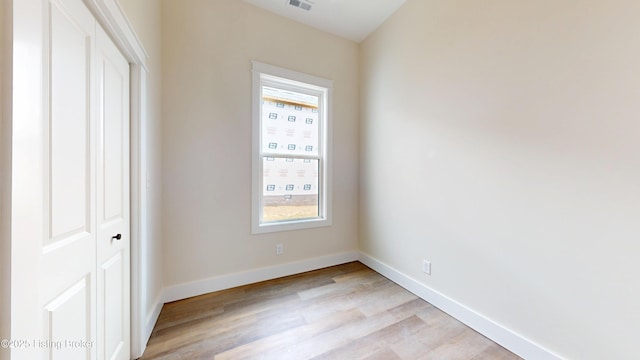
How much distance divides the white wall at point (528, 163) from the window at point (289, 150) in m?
1.00

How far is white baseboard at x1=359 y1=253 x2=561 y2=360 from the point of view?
1.58 metres

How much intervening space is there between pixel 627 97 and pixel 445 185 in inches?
45.0

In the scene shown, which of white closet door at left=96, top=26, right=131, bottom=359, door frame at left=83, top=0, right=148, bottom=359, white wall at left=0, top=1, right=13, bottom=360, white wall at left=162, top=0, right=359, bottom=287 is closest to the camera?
white wall at left=0, top=1, right=13, bottom=360

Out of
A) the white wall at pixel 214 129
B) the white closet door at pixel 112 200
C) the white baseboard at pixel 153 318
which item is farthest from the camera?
the white wall at pixel 214 129

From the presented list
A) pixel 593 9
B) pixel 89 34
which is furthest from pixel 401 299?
pixel 89 34

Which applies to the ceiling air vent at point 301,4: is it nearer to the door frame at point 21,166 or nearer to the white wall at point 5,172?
the door frame at point 21,166

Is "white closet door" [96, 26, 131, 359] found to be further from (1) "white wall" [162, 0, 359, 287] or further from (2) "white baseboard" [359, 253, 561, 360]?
(2) "white baseboard" [359, 253, 561, 360]

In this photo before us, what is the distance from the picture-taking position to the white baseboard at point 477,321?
5.18 feet

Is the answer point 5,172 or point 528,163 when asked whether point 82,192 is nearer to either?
point 5,172

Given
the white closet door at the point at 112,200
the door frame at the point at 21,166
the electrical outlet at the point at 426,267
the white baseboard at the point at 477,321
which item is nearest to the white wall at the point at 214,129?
the white closet door at the point at 112,200

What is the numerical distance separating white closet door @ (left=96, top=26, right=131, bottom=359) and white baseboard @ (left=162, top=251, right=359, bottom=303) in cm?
75

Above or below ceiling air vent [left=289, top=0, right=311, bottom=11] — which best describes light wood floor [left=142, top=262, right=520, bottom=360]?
below

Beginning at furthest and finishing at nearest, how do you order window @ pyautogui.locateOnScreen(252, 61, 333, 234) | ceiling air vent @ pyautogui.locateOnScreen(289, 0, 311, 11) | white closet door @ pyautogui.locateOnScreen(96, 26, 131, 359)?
1. window @ pyautogui.locateOnScreen(252, 61, 333, 234)
2. ceiling air vent @ pyautogui.locateOnScreen(289, 0, 311, 11)
3. white closet door @ pyautogui.locateOnScreen(96, 26, 131, 359)

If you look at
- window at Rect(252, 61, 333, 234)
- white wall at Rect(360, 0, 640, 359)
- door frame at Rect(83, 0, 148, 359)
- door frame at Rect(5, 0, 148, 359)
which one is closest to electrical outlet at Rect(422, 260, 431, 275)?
white wall at Rect(360, 0, 640, 359)
